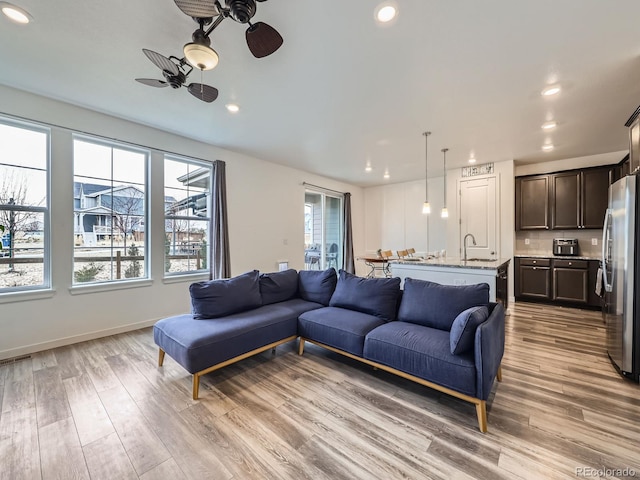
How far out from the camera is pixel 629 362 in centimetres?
243

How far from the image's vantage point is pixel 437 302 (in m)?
2.53

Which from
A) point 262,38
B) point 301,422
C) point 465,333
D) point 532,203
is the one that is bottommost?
point 301,422

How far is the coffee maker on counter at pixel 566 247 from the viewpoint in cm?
518

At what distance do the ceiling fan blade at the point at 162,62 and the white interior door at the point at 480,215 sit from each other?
5739 mm

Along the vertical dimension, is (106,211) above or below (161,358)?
above

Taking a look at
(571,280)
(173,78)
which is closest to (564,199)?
(571,280)

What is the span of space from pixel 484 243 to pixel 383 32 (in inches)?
196

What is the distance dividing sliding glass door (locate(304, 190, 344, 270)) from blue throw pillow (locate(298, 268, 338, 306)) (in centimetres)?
306

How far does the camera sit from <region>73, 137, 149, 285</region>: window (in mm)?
3488

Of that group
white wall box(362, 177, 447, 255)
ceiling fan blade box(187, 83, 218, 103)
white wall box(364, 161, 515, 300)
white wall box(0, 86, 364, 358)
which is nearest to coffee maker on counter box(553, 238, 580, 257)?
white wall box(364, 161, 515, 300)

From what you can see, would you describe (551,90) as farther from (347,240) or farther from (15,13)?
(347,240)

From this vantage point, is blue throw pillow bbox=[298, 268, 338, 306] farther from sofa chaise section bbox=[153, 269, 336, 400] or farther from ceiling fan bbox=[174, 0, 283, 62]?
ceiling fan bbox=[174, 0, 283, 62]

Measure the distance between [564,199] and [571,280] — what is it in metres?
1.56

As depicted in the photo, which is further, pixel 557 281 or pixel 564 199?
pixel 564 199
